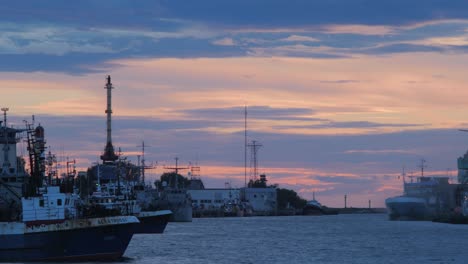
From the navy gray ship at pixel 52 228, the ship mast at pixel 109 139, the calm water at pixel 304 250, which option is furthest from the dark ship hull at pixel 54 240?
the ship mast at pixel 109 139

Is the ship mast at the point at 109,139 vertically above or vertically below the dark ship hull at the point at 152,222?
above

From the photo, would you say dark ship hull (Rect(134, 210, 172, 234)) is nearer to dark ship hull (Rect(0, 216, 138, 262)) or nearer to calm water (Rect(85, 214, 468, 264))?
calm water (Rect(85, 214, 468, 264))

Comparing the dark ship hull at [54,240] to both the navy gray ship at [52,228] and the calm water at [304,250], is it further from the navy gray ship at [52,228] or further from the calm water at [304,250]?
the calm water at [304,250]

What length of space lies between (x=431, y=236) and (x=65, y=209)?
80.7 meters

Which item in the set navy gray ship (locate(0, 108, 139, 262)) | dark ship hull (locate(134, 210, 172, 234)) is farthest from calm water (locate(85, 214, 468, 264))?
dark ship hull (locate(134, 210, 172, 234))

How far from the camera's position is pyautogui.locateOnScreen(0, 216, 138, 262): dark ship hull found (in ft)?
310

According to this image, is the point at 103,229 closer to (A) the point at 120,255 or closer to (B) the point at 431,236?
(A) the point at 120,255

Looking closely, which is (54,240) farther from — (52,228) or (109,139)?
(109,139)

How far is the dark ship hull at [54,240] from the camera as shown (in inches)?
3720

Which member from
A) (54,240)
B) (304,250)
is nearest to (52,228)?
(54,240)

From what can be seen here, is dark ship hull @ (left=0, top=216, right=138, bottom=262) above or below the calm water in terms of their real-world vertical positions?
above

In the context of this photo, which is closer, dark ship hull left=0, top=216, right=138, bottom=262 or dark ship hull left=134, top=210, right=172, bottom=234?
dark ship hull left=0, top=216, right=138, bottom=262

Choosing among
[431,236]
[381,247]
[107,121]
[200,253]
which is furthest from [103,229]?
[431,236]

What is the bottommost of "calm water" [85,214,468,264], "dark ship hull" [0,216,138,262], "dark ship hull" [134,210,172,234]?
"calm water" [85,214,468,264]
